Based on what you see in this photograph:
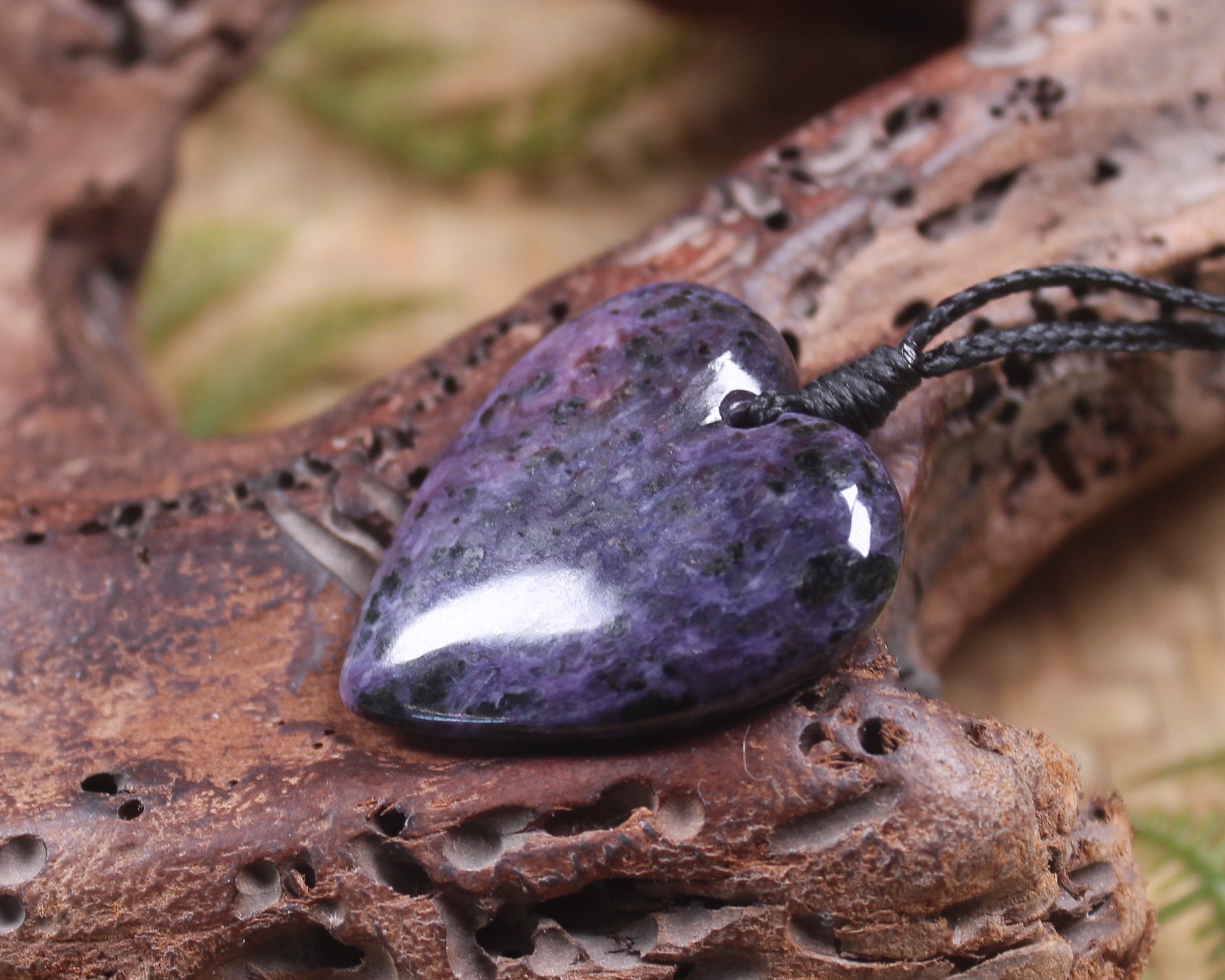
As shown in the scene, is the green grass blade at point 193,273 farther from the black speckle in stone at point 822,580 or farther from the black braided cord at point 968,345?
the black speckle in stone at point 822,580

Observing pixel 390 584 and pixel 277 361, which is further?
pixel 277 361

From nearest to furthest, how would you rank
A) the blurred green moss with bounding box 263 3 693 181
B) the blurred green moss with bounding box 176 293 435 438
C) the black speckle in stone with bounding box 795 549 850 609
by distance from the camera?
1. the black speckle in stone with bounding box 795 549 850 609
2. the blurred green moss with bounding box 176 293 435 438
3. the blurred green moss with bounding box 263 3 693 181

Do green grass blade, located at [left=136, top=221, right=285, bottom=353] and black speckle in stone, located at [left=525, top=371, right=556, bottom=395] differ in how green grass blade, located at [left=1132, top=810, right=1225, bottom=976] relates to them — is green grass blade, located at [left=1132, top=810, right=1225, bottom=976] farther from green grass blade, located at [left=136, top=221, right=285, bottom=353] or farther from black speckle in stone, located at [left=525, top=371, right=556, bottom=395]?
green grass blade, located at [left=136, top=221, right=285, bottom=353]

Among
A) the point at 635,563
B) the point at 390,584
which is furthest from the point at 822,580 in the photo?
the point at 390,584

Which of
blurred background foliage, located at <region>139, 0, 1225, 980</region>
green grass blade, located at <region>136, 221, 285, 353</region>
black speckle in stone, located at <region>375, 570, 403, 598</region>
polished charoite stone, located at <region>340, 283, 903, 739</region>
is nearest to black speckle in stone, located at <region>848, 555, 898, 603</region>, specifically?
polished charoite stone, located at <region>340, 283, 903, 739</region>

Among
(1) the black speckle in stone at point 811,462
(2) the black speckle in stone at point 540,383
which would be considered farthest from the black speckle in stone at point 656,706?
(2) the black speckle in stone at point 540,383

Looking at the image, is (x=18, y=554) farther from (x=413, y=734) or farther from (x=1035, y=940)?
(x=1035, y=940)

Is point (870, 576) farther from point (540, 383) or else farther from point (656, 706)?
point (540, 383)
